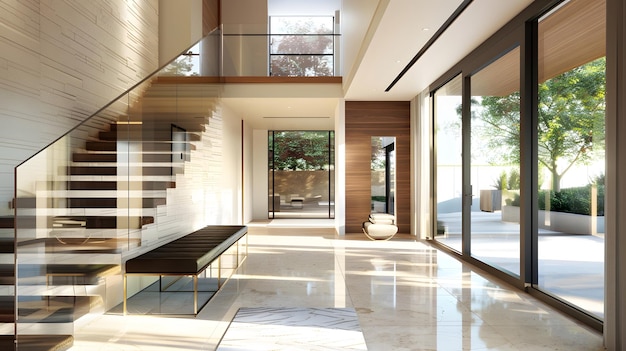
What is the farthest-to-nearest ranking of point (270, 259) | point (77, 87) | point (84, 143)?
point (270, 259) → point (77, 87) → point (84, 143)

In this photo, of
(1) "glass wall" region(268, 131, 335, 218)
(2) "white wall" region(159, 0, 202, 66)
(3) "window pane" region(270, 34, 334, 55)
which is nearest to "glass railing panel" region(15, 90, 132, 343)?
(2) "white wall" region(159, 0, 202, 66)

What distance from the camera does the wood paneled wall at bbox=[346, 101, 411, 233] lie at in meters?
10.3

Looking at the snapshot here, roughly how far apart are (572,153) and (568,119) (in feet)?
1.03

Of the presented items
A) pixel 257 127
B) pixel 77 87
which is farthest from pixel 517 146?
pixel 257 127

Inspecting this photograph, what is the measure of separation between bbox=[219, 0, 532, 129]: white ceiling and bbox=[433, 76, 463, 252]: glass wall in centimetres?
44

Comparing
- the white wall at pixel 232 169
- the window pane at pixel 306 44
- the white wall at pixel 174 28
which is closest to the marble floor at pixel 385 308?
the white wall at pixel 232 169

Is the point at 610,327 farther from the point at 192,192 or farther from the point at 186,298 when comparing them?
the point at 192,192

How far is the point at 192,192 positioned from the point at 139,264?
9.80 ft

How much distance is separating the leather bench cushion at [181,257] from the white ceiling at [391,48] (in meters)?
2.99

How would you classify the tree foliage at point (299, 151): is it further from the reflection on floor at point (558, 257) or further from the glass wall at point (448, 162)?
the reflection on floor at point (558, 257)

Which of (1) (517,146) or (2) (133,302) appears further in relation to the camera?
(1) (517,146)

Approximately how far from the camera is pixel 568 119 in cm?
425

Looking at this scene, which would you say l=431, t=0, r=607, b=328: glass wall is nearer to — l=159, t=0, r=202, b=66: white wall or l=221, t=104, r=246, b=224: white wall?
l=159, t=0, r=202, b=66: white wall

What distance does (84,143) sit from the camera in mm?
3891
